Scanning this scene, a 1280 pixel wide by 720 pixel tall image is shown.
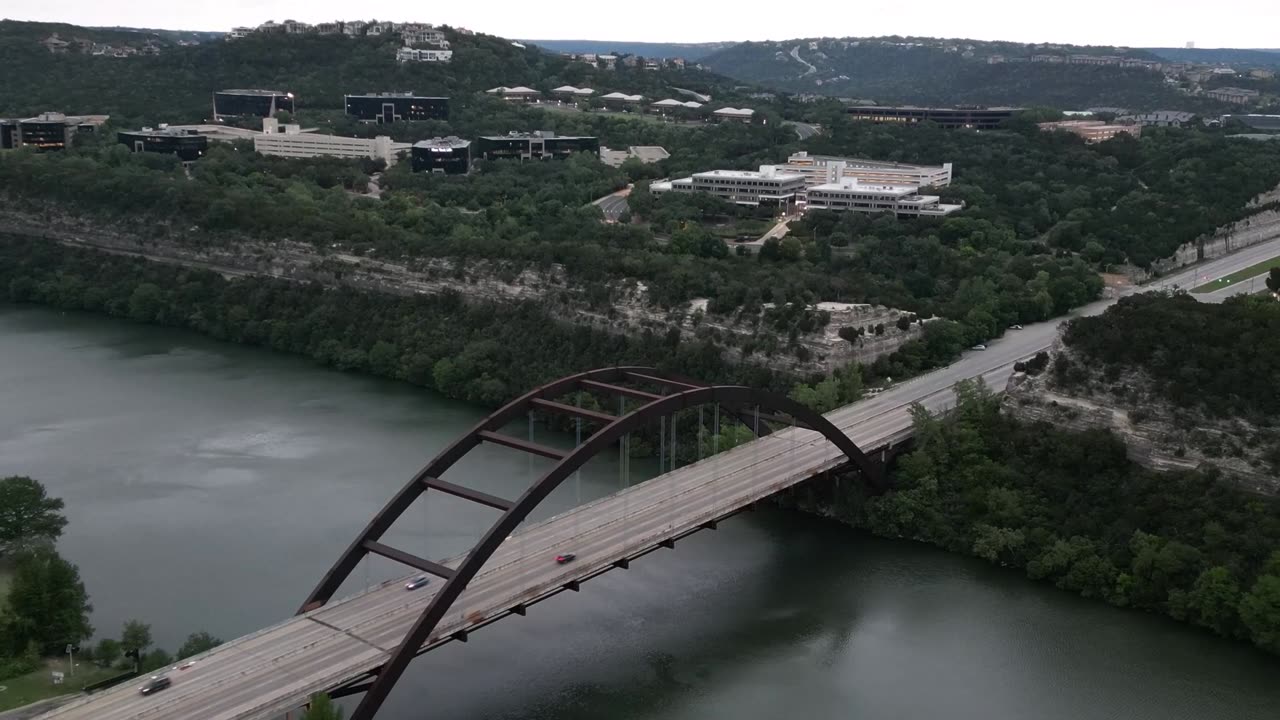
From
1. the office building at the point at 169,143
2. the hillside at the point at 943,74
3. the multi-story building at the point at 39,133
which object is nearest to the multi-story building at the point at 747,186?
the office building at the point at 169,143

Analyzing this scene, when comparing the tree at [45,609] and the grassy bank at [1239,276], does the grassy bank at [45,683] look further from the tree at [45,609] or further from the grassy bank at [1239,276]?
the grassy bank at [1239,276]

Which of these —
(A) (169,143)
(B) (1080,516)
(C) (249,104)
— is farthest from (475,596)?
(C) (249,104)

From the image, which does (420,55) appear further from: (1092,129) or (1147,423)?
(1147,423)

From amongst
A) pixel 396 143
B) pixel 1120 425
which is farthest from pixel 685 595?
pixel 396 143

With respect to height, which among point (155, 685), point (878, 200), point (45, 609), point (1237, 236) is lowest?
point (45, 609)

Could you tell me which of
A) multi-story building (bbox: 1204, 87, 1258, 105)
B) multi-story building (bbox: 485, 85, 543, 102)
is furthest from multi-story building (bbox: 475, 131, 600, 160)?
multi-story building (bbox: 1204, 87, 1258, 105)

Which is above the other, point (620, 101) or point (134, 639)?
point (620, 101)
